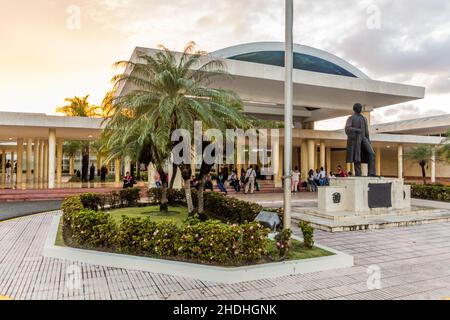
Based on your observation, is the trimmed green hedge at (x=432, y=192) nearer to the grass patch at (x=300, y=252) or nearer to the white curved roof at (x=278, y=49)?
the white curved roof at (x=278, y=49)

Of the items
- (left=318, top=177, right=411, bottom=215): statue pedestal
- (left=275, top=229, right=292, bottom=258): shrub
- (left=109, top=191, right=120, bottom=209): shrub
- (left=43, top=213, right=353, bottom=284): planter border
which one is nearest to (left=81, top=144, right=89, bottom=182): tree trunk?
(left=109, top=191, right=120, bottom=209): shrub

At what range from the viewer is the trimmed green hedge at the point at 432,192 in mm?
15905

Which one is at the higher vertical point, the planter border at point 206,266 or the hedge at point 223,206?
the hedge at point 223,206

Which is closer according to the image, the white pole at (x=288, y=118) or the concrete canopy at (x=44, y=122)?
the white pole at (x=288, y=118)

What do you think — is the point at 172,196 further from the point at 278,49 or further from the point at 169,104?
the point at 278,49

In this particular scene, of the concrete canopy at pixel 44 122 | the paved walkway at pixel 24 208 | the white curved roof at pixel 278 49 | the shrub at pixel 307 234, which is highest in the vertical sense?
the white curved roof at pixel 278 49

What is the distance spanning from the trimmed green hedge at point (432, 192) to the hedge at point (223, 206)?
37.2 feet

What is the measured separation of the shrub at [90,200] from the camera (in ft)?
37.3

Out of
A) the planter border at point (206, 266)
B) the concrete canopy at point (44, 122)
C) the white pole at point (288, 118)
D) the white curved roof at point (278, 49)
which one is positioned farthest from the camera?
the white curved roof at point (278, 49)

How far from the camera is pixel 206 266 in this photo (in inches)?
217

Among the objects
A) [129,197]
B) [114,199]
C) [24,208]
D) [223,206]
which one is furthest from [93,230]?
[24,208]

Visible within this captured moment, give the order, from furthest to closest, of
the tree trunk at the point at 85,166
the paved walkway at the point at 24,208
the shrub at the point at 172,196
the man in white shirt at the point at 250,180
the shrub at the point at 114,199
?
1. the tree trunk at the point at 85,166
2. the man in white shirt at the point at 250,180
3. the shrub at the point at 172,196
4. the shrub at the point at 114,199
5. the paved walkway at the point at 24,208

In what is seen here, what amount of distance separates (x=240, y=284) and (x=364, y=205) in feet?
25.4

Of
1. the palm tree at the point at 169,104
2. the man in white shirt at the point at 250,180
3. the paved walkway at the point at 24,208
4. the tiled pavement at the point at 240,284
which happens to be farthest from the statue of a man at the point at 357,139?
the paved walkway at the point at 24,208
